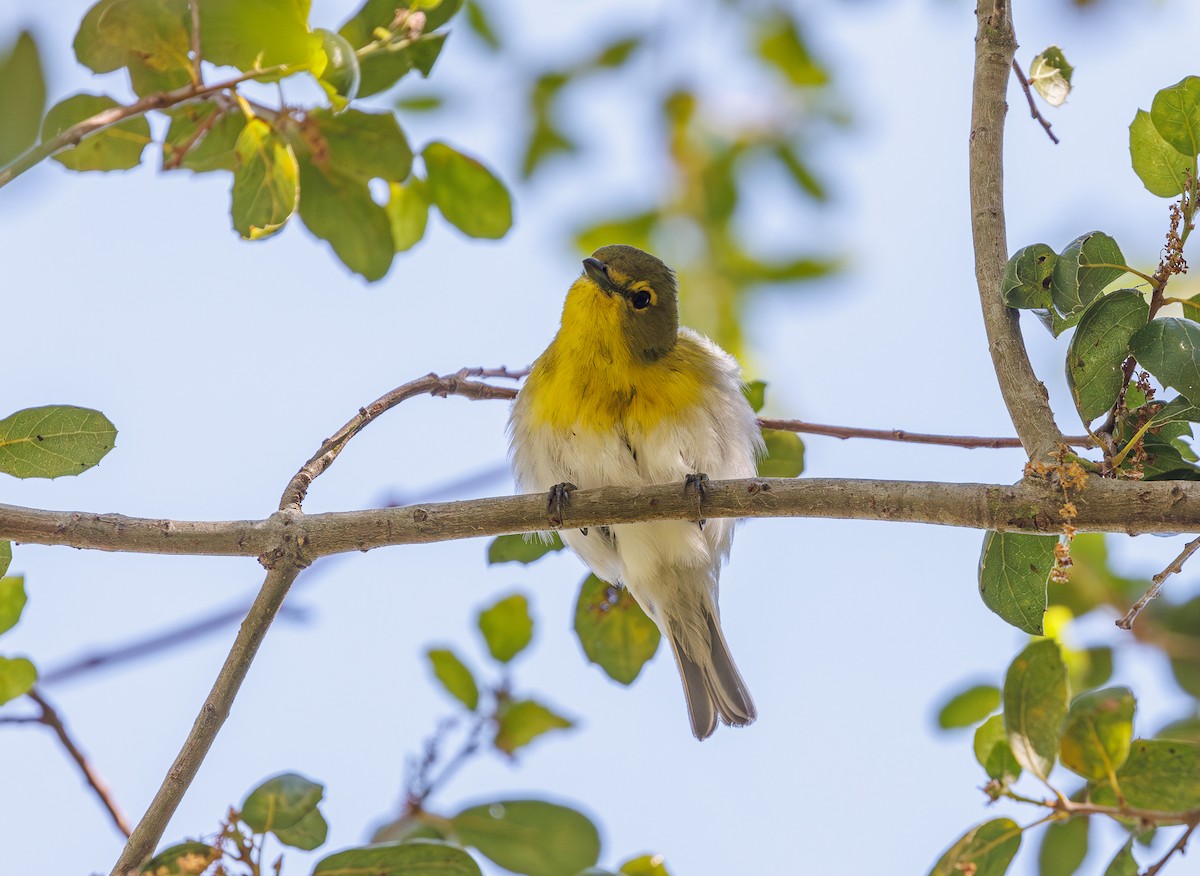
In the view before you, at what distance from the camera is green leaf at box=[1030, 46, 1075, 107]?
2.76 meters

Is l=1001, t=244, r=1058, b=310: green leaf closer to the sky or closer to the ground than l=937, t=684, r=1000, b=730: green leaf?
closer to the sky

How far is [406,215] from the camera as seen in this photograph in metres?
3.73

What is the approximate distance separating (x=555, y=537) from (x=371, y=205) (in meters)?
1.20

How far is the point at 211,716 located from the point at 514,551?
130cm

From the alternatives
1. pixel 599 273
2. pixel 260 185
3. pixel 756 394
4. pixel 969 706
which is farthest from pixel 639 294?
pixel 969 706

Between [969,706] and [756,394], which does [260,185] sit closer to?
[756,394]

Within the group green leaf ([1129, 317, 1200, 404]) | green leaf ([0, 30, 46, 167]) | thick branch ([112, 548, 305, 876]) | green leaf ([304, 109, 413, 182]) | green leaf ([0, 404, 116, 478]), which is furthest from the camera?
green leaf ([304, 109, 413, 182])

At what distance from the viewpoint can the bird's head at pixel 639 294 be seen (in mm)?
4277

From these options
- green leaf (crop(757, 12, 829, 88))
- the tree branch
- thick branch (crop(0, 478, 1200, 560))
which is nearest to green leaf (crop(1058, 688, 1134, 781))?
thick branch (crop(0, 478, 1200, 560))

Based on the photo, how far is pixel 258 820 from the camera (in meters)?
2.35

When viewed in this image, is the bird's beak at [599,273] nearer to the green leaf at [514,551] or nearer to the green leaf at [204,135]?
the green leaf at [514,551]

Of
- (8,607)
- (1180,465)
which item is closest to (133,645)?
(8,607)

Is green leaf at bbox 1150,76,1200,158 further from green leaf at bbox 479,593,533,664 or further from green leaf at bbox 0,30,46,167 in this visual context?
green leaf at bbox 479,593,533,664

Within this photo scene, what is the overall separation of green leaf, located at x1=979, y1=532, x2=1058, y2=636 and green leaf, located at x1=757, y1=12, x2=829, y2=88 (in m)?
2.31
